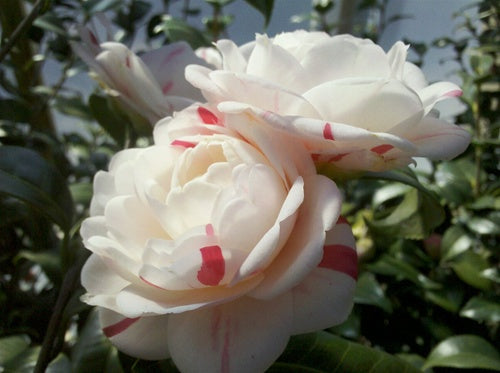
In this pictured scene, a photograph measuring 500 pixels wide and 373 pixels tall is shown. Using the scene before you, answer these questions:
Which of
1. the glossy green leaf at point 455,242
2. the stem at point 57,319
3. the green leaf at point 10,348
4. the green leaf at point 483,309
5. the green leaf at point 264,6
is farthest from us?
the glossy green leaf at point 455,242

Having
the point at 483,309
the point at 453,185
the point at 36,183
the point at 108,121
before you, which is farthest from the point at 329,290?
the point at 453,185

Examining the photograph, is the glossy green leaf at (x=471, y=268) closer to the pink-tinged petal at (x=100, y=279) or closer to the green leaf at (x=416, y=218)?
the green leaf at (x=416, y=218)

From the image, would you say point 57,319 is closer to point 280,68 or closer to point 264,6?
point 280,68

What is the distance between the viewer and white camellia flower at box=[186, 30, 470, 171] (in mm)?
287

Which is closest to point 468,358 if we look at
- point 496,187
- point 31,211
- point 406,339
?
point 406,339

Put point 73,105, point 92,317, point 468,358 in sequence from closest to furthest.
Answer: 1. point 92,317
2. point 468,358
3. point 73,105

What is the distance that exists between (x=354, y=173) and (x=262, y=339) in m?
0.14

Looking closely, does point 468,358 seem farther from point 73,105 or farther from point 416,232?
point 73,105

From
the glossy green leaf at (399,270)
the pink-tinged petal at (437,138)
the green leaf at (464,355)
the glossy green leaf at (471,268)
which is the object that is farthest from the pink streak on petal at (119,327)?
the glossy green leaf at (471,268)

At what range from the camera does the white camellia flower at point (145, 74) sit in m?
0.43

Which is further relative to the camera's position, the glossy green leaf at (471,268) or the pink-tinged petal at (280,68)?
the glossy green leaf at (471,268)

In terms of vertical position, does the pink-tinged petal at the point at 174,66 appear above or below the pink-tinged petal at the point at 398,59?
below

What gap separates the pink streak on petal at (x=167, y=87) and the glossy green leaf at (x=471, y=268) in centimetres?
70

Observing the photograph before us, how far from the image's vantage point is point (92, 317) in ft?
1.49
